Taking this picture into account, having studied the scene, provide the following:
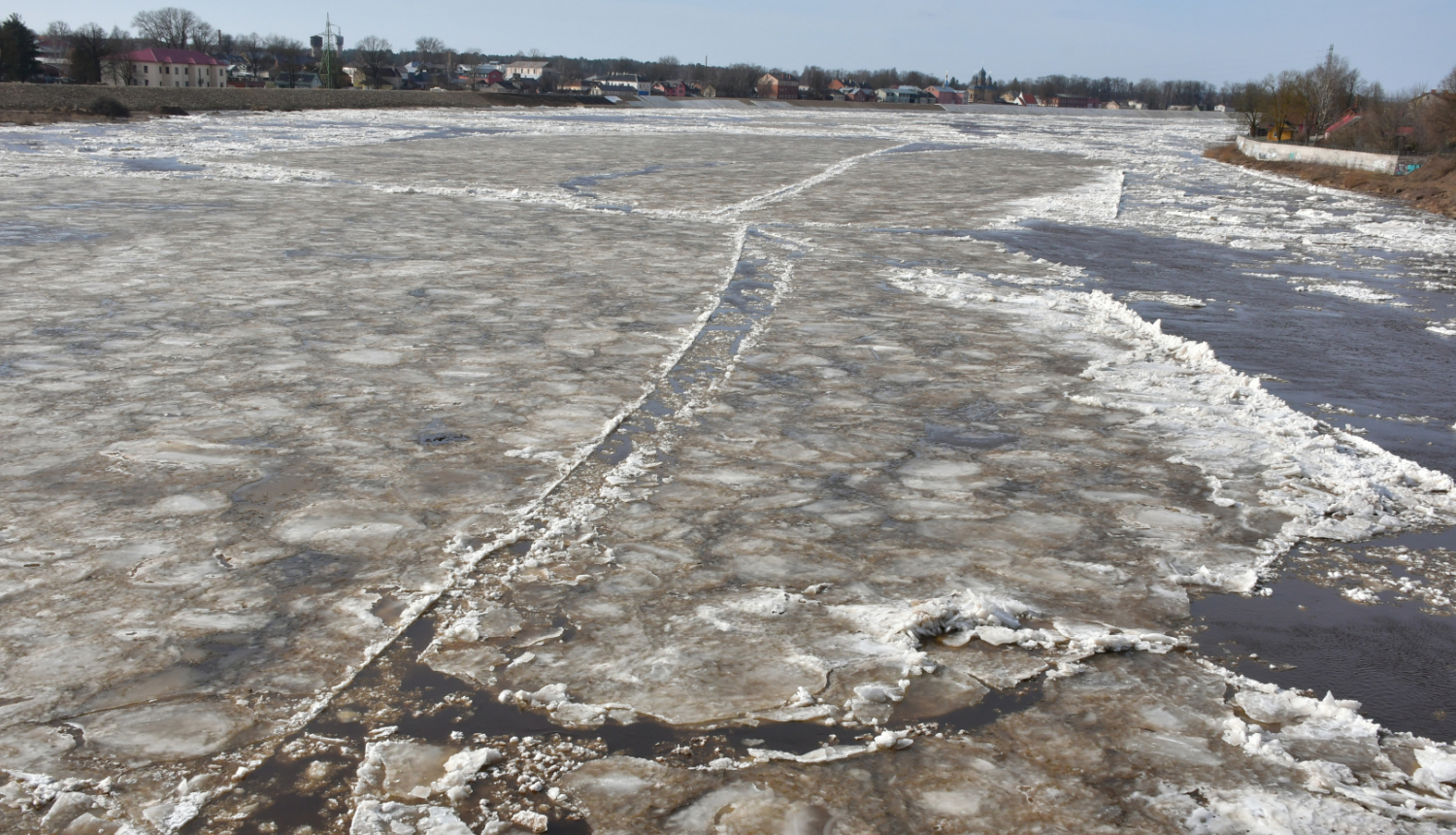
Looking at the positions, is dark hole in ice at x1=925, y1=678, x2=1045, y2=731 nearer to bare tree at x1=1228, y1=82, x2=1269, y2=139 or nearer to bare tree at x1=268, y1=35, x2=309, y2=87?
bare tree at x1=1228, y1=82, x2=1269, y2=139

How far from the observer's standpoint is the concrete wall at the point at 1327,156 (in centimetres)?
2331

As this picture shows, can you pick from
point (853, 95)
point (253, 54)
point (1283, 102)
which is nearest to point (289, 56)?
point (253, 54)

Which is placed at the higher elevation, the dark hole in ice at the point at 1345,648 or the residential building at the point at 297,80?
the residential building at the point at 297,80

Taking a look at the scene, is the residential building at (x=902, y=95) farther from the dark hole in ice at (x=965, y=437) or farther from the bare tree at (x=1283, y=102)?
the dark hole in ice at (x=965, y=437)

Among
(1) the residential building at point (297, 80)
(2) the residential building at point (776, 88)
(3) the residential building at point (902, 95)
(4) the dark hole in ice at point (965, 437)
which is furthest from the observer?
(3) the residential building at point (902, 95)

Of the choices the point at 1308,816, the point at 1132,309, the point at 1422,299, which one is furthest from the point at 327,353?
the point at 1422,299

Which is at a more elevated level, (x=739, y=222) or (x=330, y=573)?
(x=739, y=222)

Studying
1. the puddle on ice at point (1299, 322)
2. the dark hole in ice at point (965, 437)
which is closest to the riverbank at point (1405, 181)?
the puddle on ice at point (1299, 322)

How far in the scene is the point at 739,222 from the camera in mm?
11234

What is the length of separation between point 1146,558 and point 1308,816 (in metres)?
1.33

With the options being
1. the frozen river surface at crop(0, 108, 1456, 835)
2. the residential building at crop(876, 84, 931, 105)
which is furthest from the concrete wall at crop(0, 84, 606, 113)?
the residential building at crop(876, 84, 931, 105)

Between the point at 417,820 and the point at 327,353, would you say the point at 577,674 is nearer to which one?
the point at 417,820

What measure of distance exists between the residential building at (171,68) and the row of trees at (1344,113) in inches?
2731

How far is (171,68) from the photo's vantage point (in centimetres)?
7919
